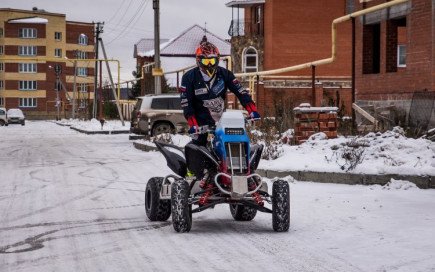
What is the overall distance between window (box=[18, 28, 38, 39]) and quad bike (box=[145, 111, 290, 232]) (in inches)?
3978

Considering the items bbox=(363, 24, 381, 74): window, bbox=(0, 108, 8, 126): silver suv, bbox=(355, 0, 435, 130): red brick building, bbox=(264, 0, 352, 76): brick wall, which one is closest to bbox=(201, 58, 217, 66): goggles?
bbox=(355, 0, 435, 130): red brick building

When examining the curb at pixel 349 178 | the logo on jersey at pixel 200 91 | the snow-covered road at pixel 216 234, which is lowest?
the snow-covered road at pixel 216 234

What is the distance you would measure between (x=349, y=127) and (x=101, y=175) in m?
5.86

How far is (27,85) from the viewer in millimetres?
104875

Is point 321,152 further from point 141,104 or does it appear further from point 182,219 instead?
point 141,104

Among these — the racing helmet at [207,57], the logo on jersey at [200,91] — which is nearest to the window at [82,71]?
the logo on jersey at [200,91]

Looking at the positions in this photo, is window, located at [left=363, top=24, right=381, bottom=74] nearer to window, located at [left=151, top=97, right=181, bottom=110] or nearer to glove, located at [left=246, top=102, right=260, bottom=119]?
window, located at [left=151, top=97, right=181, bottom=110]

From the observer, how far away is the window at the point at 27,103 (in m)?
104

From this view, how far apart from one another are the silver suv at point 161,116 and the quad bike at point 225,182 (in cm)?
1849

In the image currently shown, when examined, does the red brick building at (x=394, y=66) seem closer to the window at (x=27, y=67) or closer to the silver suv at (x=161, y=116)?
the silver suv at (x=161, y=116)

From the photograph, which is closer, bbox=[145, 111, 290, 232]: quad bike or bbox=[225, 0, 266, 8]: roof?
bbox=[145, 111, 290, 232]: quad bike

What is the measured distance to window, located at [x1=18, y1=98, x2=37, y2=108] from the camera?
10406cm

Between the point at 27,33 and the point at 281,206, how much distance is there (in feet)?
336

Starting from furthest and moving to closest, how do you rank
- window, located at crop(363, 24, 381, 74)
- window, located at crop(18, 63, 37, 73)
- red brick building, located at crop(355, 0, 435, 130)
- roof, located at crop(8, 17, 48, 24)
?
window, located at crop(18, 63, 37, 73) < roof, located at crop(8, 17, 48, 24) < window, located at crop(363, 24, 381, 74) < red brick building, located at crop(355, 0, 435, 130)
